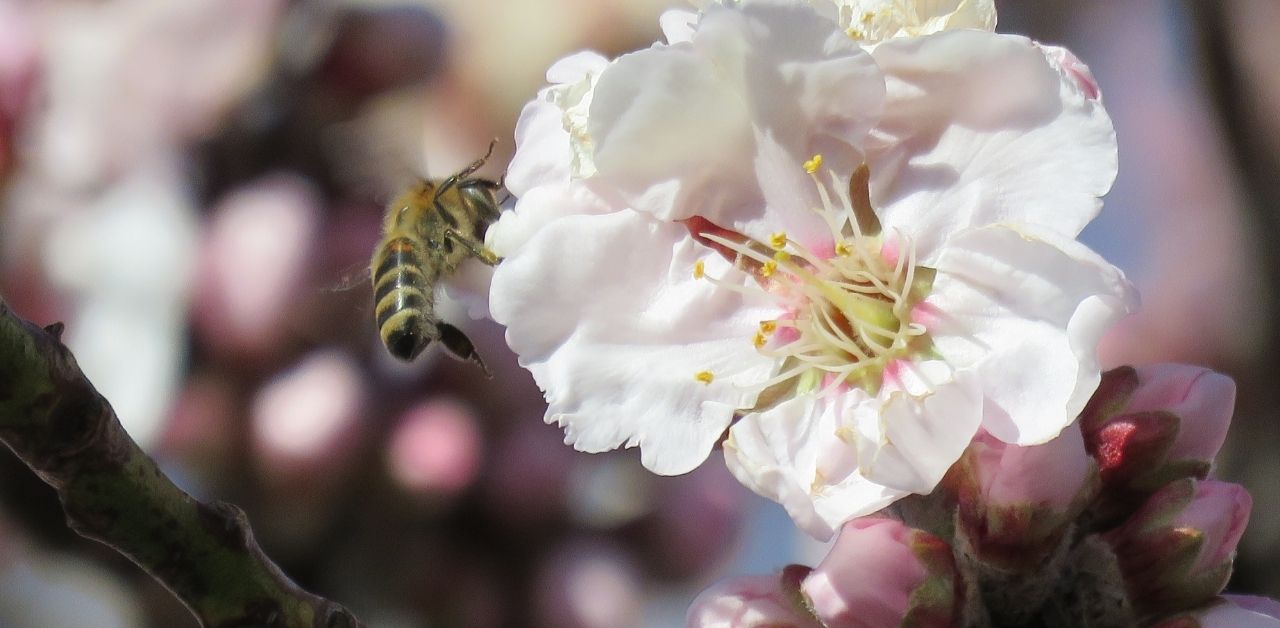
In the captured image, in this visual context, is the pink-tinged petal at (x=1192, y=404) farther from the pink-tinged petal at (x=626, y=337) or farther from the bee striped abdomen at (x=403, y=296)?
the bee striped abdomen at (x=403, y=296)

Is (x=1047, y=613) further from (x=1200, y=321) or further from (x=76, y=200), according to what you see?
(x=76, y=200)

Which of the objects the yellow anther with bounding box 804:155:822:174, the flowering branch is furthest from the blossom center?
the flowering branch

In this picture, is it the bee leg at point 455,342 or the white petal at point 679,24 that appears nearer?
the white petal at point 679,24

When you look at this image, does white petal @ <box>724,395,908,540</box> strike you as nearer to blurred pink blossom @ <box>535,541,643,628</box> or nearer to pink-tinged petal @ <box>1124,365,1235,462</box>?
pink-tinged petal @ <box>1124,365,1235,462</box>

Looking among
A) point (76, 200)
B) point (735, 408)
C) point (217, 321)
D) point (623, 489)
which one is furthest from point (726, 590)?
point (76, 200)

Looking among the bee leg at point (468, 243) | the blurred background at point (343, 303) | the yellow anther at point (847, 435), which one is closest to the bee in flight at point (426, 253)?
the bee leg at point (468, 243)

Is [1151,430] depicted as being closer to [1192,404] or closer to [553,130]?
[1192,404]

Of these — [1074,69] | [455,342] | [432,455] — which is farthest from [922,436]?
[432,455]

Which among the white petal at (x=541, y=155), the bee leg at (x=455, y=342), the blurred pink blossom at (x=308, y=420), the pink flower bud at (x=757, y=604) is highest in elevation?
the white petal at (x=541, y=155)
